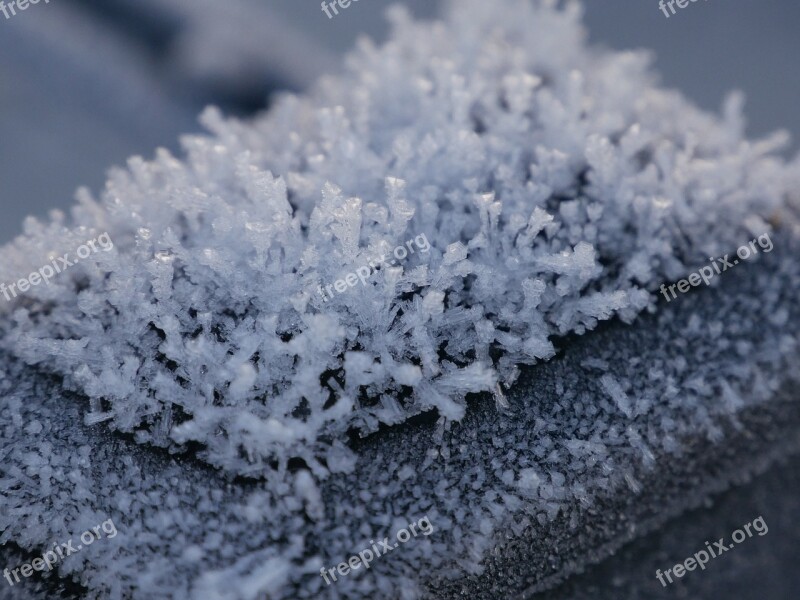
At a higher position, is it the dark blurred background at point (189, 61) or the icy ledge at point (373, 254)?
the dark blurred background at point (189, 61)

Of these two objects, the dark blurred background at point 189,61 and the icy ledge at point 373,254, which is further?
the dark blurred background at point 189,61

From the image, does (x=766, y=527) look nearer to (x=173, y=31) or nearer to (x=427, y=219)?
(x=427, y=219)

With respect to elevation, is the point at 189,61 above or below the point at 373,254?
above

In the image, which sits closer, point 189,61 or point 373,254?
point 373,254

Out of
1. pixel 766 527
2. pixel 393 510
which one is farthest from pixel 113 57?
pixel 766 527
